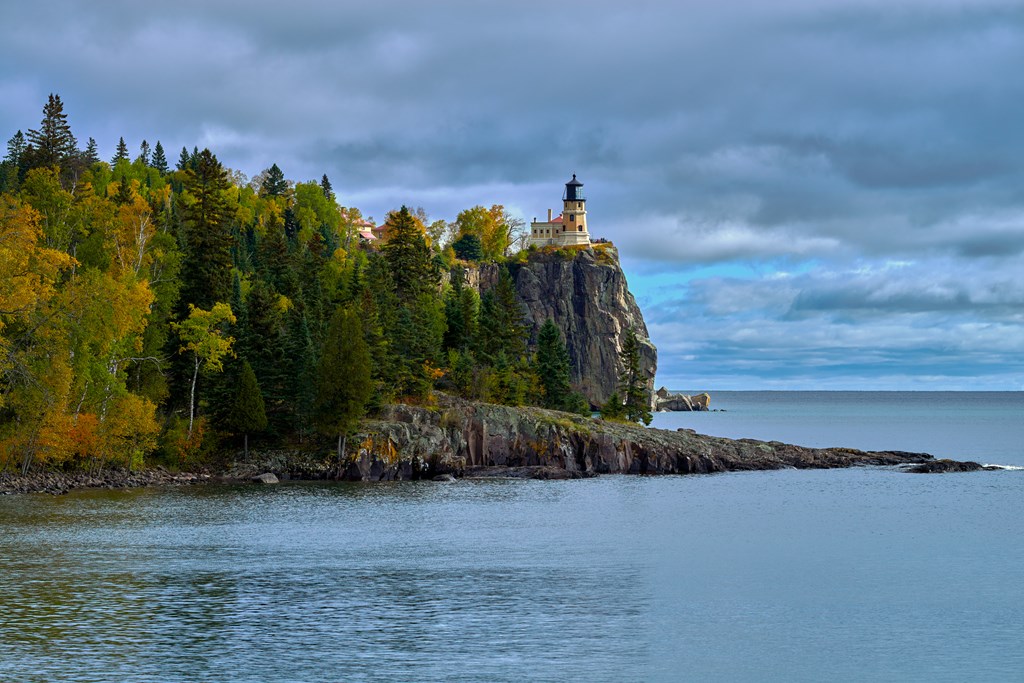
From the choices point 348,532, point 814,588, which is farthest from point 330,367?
point 814,588

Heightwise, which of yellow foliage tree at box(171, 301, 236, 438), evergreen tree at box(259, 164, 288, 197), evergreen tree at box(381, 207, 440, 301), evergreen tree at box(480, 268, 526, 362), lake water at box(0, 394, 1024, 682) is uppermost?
evergreen tree at box(259, 164, 288, 197)

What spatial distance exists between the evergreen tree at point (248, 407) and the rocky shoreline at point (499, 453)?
3.03m

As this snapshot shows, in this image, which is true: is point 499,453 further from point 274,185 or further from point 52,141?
point 274,185

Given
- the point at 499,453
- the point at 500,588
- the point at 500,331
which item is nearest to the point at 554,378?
the point at 500,331

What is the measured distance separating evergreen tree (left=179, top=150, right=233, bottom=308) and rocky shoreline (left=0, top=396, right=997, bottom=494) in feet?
51.8

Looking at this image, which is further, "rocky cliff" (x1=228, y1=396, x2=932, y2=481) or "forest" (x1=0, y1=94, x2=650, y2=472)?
"rocky cliff" (x1=228, y1=396, x2=932, y2=481)

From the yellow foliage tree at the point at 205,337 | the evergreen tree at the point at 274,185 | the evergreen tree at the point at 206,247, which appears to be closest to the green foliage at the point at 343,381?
the yellow foliage tree at the point at 205,337

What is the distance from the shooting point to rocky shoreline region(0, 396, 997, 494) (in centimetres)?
8969

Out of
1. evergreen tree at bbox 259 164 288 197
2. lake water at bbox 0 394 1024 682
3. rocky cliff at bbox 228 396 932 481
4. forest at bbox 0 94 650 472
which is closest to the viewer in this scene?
lake water at bbox 0 394 1024 682

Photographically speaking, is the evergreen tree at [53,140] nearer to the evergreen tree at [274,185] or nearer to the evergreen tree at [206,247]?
the evergreen tree at [206,247]

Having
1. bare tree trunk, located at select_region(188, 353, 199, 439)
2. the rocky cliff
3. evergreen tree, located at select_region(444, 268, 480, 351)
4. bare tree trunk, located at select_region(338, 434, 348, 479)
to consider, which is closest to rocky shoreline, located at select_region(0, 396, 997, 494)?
the rocky cliff

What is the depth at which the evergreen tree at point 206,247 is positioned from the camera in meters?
97.0

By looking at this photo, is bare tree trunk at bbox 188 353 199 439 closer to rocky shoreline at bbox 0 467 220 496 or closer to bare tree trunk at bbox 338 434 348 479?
rocky shoreline at bbox 0 467 220 496

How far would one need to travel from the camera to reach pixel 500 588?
44906mm
